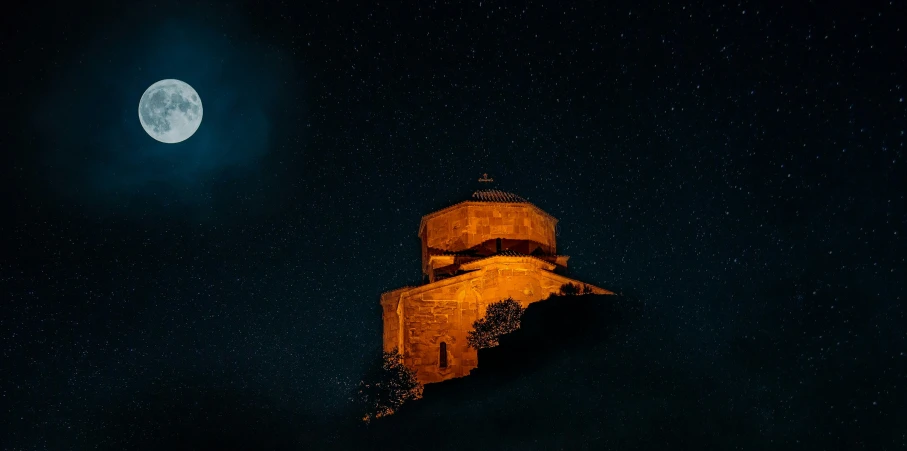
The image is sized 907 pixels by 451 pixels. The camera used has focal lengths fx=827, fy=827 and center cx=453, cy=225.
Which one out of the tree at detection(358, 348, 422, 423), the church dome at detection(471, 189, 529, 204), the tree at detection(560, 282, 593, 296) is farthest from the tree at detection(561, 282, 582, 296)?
the tree at detection(358, 348, 422, 423)

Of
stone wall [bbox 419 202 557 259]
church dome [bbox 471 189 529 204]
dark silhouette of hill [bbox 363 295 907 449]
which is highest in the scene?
church dome [bbox 471 189 529 204]

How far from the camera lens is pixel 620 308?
22.8 metres

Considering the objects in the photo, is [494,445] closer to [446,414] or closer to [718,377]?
[446,414]

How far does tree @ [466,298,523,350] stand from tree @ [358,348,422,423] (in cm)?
240

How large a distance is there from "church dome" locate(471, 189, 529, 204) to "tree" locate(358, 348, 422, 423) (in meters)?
6.94

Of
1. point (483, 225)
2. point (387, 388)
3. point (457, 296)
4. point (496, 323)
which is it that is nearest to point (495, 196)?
point (483, 225)

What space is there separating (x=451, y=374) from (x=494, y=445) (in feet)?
25.4

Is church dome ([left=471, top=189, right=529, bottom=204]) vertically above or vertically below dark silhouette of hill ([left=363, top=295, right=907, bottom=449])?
above

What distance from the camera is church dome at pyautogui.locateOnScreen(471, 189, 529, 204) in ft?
99.7

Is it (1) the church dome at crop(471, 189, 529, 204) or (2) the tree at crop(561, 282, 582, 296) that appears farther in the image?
(1) the church dome at crop(471, 189, 529, 204)

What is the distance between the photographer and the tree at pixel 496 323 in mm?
25281

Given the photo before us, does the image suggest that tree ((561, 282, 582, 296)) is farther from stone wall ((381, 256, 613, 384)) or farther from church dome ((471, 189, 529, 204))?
church dome ((471, 189, 529, 204))

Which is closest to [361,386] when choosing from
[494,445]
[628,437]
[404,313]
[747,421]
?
[404,313]

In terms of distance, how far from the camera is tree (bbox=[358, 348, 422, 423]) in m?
26.0
